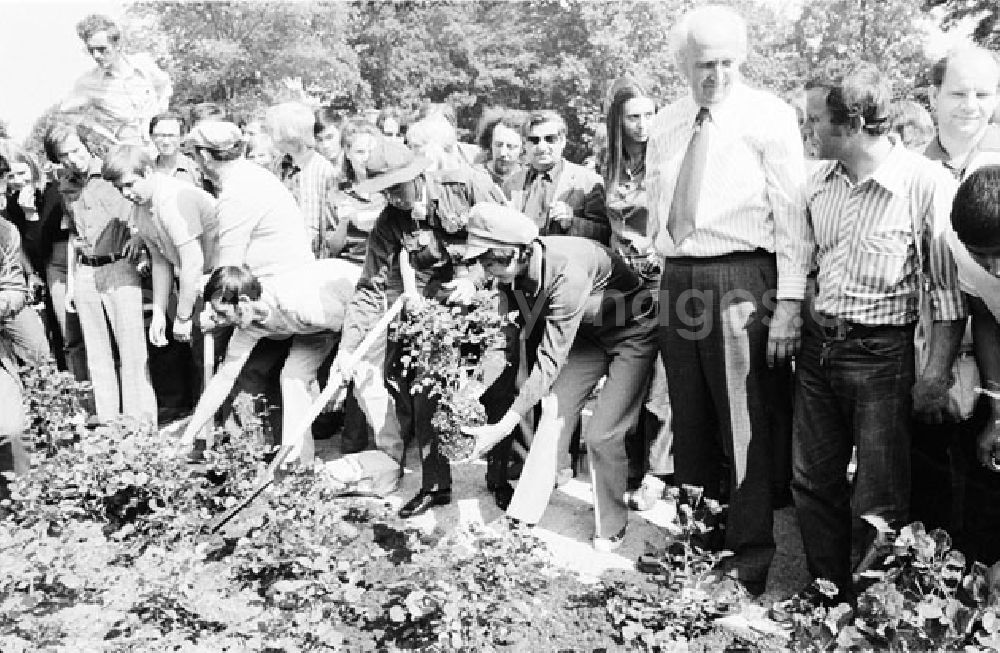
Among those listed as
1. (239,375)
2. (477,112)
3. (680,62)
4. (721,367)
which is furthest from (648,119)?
(477,112)

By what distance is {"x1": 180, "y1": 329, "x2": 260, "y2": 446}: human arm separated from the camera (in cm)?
491

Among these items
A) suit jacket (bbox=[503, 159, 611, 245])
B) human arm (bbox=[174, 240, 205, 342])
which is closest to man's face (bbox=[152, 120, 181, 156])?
human arm (bbox=[174, 240, 205, 342])

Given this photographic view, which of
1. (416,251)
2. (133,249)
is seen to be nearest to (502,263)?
(416,251)

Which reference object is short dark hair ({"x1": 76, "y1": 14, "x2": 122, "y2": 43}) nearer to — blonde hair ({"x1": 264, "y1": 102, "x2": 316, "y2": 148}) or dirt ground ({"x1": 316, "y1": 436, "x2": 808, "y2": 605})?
blonde hair ({"x1": 264, "y1": 102, "x2": 316, "y2": 148})

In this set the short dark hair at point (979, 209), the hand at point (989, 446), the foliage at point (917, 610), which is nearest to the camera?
the foliage at point (917, 610)

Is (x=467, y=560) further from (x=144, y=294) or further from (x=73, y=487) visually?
(x=144, y=294)

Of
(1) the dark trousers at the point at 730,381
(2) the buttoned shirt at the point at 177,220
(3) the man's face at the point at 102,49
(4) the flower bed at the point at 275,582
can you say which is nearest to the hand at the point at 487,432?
(4) the flower bed at the point at 275,582

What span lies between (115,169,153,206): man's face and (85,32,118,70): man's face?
2.63 metres

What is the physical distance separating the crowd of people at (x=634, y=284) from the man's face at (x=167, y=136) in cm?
1

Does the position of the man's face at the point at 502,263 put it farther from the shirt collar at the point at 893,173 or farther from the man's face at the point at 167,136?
the man's face at the point at 167,136

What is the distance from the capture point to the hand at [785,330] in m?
3.56

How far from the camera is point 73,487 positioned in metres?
4.47

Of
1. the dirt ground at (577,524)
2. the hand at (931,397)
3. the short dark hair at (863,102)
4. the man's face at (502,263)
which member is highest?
the short dark hair at (863,102)

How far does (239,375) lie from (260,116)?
3.26 m
